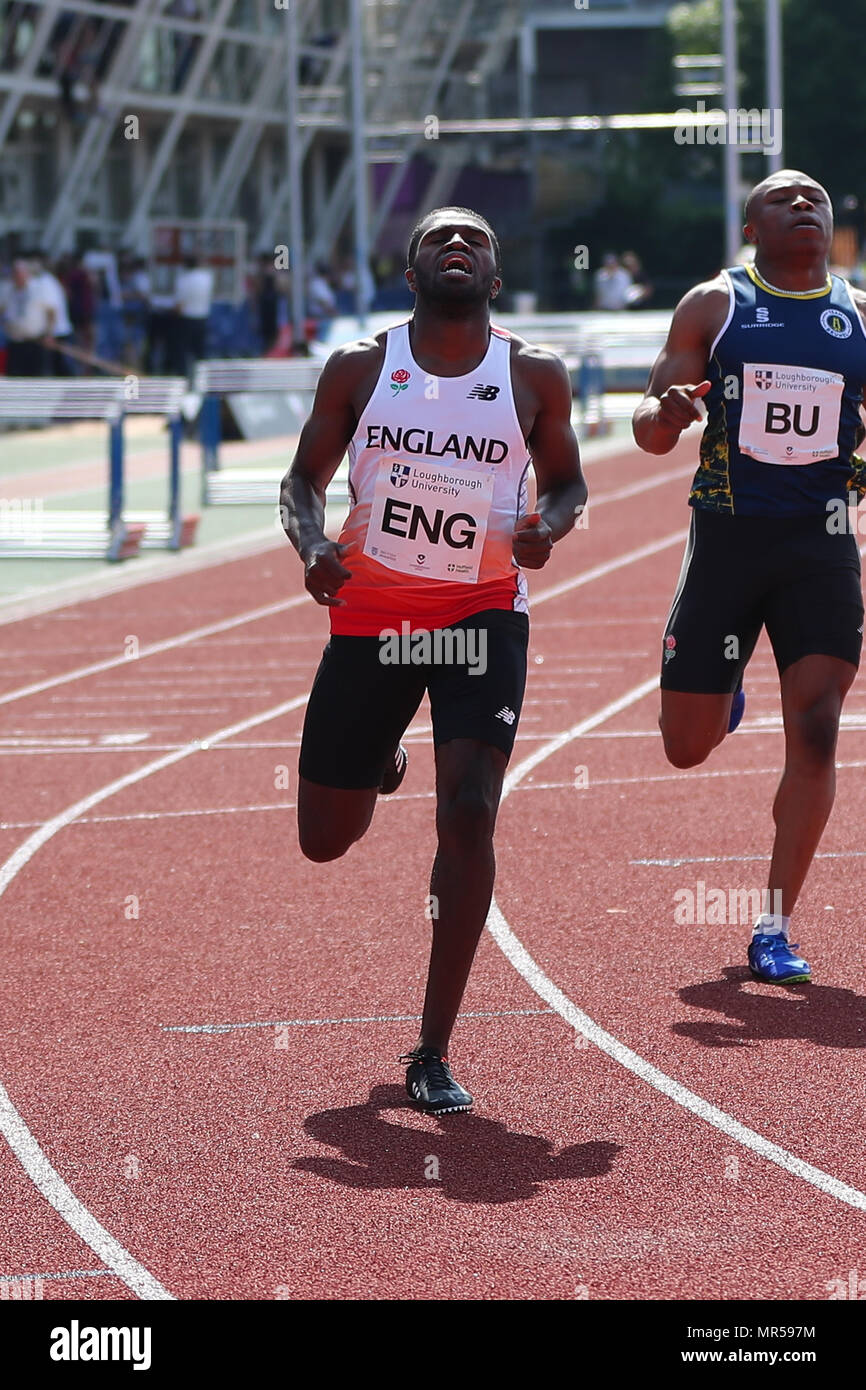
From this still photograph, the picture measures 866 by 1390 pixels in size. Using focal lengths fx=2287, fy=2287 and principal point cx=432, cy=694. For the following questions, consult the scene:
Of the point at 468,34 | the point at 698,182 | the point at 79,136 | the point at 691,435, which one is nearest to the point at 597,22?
the point at 698,182

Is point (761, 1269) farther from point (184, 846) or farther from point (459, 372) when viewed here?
point (184, 846)

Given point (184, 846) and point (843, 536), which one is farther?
point (184, 846)

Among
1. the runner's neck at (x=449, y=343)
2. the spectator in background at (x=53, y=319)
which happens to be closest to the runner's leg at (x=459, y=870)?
the runner's neck at (x=449, y=343)

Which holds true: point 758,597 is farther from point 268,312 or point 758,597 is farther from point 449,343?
point 268,312

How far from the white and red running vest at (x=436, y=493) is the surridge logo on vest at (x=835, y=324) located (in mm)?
1116

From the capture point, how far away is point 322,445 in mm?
5625

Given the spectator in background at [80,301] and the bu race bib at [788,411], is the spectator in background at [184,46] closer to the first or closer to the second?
the spectator in background at [80,301]

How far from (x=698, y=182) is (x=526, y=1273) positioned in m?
66.0

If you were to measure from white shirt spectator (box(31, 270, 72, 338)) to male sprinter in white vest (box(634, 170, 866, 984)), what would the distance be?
24.0m

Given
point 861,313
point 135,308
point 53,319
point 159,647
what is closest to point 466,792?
point 861,313

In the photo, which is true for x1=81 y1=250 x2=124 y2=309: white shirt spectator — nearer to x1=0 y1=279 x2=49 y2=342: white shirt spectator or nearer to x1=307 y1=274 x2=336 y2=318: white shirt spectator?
x1=307 y1=274 x2=336 y2=318: white shirt spectator

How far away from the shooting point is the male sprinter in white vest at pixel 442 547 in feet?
17.6

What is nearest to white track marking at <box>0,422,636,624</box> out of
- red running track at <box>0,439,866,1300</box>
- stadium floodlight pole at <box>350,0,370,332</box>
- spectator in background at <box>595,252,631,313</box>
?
red running track at <box>0,439,866,1300</box>
